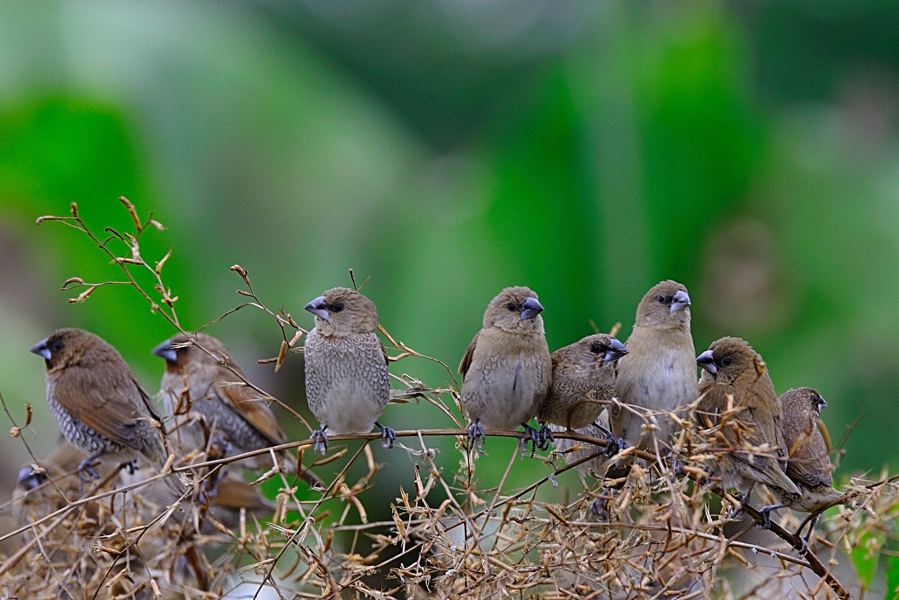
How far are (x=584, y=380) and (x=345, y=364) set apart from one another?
63cm

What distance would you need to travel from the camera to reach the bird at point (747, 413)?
2.04 m

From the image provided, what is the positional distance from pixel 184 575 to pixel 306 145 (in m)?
4.13

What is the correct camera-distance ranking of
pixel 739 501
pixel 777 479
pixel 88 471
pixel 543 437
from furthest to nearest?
pixel 88 471 < pixel 543 437 < pixel 777 479 < pixel 739 501

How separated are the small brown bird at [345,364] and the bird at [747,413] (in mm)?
787

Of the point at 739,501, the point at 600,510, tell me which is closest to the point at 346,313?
the point at 600,510

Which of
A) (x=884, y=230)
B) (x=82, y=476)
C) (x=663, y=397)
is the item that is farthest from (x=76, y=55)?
(x=663, y=397)

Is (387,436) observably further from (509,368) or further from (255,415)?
(255,415)

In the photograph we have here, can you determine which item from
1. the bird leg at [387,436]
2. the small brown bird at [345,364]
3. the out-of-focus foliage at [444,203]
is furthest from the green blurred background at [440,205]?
the bird leg at [387,436]

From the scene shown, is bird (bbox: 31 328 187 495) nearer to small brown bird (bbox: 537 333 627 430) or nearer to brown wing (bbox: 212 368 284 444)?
brown wing (bbox: 212 368 284 444)

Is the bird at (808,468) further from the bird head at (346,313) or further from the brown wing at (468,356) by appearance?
the bird head at (346,313)

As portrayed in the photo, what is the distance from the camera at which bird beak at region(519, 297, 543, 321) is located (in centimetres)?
252

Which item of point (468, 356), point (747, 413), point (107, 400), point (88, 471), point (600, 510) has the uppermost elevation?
point (747, 413)

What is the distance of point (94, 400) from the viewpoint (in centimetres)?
286

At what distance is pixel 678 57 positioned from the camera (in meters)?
5.14
